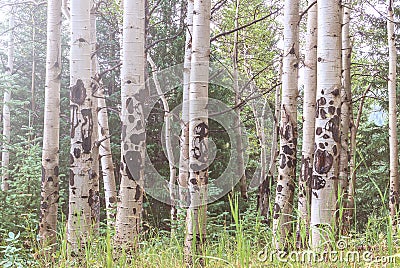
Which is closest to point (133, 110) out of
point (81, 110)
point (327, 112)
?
point (81, 110)

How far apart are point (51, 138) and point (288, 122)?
2.86 m

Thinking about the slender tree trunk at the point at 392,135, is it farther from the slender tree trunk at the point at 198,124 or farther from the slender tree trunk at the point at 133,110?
the slender tree trunk at the point at 133,110

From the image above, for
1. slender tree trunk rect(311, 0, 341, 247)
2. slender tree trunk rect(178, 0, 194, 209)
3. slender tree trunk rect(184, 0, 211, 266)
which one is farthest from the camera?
slender tree trunk rect(178, 0, 194, 209)

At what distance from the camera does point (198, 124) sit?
425 centimetres

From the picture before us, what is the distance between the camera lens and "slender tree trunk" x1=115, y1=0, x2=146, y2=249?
4.43 meters

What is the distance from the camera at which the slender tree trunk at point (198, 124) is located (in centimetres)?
410

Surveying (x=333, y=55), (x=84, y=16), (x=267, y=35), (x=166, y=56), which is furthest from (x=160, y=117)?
(x=333, y=55)

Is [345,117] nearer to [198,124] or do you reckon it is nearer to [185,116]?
[185,116]

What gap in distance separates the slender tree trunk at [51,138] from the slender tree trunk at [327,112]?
3126 millimetres

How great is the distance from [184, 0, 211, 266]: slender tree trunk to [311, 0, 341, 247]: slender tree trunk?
1187mm

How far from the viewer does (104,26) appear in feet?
46.6

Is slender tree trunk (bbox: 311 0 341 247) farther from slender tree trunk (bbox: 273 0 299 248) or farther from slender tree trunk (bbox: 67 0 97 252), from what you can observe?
slender tree trunk (bbox: 67 0 97 252)

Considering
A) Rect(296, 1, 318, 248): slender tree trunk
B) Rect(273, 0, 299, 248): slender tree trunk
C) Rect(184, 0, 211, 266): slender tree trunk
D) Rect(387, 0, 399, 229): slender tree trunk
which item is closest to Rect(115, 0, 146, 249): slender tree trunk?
Rect(184, 0, 211, 266): slender tree trunk

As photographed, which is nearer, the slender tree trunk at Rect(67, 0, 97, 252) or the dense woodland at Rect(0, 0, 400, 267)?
the dense woodland at Rect(0, 0, 400, 267)
